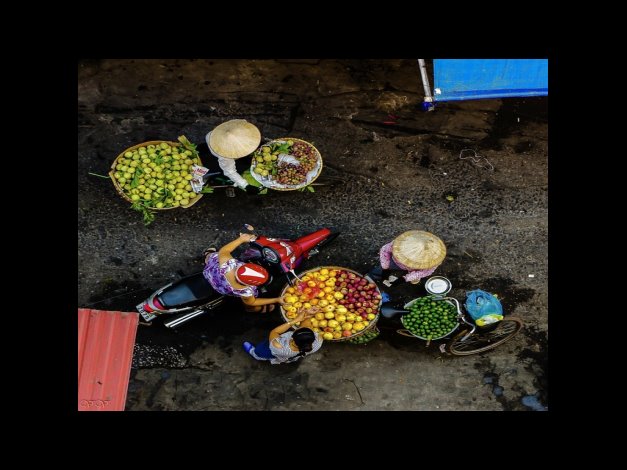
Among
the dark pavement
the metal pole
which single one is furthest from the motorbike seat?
the metal pole

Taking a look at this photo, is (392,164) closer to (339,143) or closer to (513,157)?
(339,143)

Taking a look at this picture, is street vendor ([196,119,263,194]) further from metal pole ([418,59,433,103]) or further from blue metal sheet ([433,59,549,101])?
blue metal sheet ([433,59,549,101])

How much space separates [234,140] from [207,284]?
4.81 feet

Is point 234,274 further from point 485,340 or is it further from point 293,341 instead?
point 485,340

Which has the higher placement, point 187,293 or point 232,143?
point 232,143

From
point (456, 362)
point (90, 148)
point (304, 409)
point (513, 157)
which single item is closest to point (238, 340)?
point (304, 409)

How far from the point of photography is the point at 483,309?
5176mm

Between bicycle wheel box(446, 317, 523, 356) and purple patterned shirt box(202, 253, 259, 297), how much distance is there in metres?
2.20

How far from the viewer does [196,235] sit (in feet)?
20.7

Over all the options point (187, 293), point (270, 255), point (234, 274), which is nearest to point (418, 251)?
point (270, 255)

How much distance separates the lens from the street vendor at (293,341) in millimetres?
4814

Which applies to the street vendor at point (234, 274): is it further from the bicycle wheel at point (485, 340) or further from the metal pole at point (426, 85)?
the metal pole at point (426, 85)

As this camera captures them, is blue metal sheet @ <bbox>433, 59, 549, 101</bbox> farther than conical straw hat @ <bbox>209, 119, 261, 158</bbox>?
Yes

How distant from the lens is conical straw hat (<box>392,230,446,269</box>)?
196 inches
